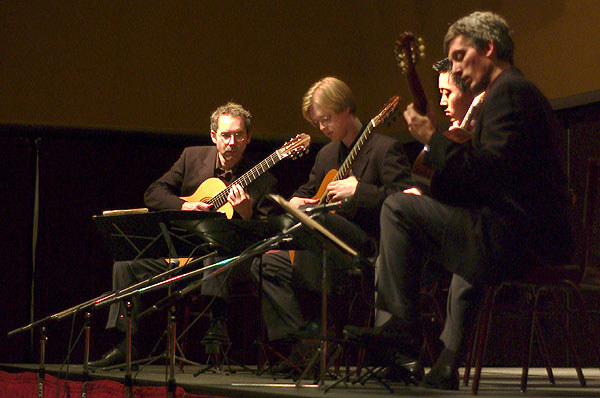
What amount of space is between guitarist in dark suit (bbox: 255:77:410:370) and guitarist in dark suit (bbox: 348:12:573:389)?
623 mm

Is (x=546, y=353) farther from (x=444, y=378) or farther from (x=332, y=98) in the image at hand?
(x=332, y=98)

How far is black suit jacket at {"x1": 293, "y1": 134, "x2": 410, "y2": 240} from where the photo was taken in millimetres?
3699

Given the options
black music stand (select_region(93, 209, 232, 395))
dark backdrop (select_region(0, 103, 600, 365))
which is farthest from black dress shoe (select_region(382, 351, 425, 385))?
dark backdrop (select_region(0, 103, 600, 365))

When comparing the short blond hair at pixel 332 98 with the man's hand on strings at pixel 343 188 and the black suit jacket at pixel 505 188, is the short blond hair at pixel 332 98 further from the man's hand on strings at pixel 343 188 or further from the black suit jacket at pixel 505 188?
the black suit jacket at pixel 505 188

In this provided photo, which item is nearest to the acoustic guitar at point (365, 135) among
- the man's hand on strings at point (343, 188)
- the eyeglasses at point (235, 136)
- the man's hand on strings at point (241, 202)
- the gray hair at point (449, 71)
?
the man's hand on strings at point (343, 188)

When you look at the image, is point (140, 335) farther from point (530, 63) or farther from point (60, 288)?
point (530, 63)

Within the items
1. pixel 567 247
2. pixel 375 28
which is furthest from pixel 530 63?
pixel 567 247

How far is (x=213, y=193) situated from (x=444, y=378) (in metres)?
2.28

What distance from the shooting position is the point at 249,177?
15.5ft

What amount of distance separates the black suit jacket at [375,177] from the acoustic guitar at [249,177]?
72cm

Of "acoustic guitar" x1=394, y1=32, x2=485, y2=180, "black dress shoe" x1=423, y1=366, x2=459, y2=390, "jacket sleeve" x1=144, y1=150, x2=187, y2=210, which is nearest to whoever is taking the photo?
"black dress shoe" x1=423, y1=366, x2=459, y2=390

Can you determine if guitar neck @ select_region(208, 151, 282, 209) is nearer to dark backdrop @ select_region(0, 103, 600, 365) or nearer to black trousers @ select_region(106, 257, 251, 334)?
black trousers @ select_region(106, 257, 251, 334)

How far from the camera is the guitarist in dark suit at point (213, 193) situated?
4.48 meters

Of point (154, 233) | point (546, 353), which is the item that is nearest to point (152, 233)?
point (154, 233)
